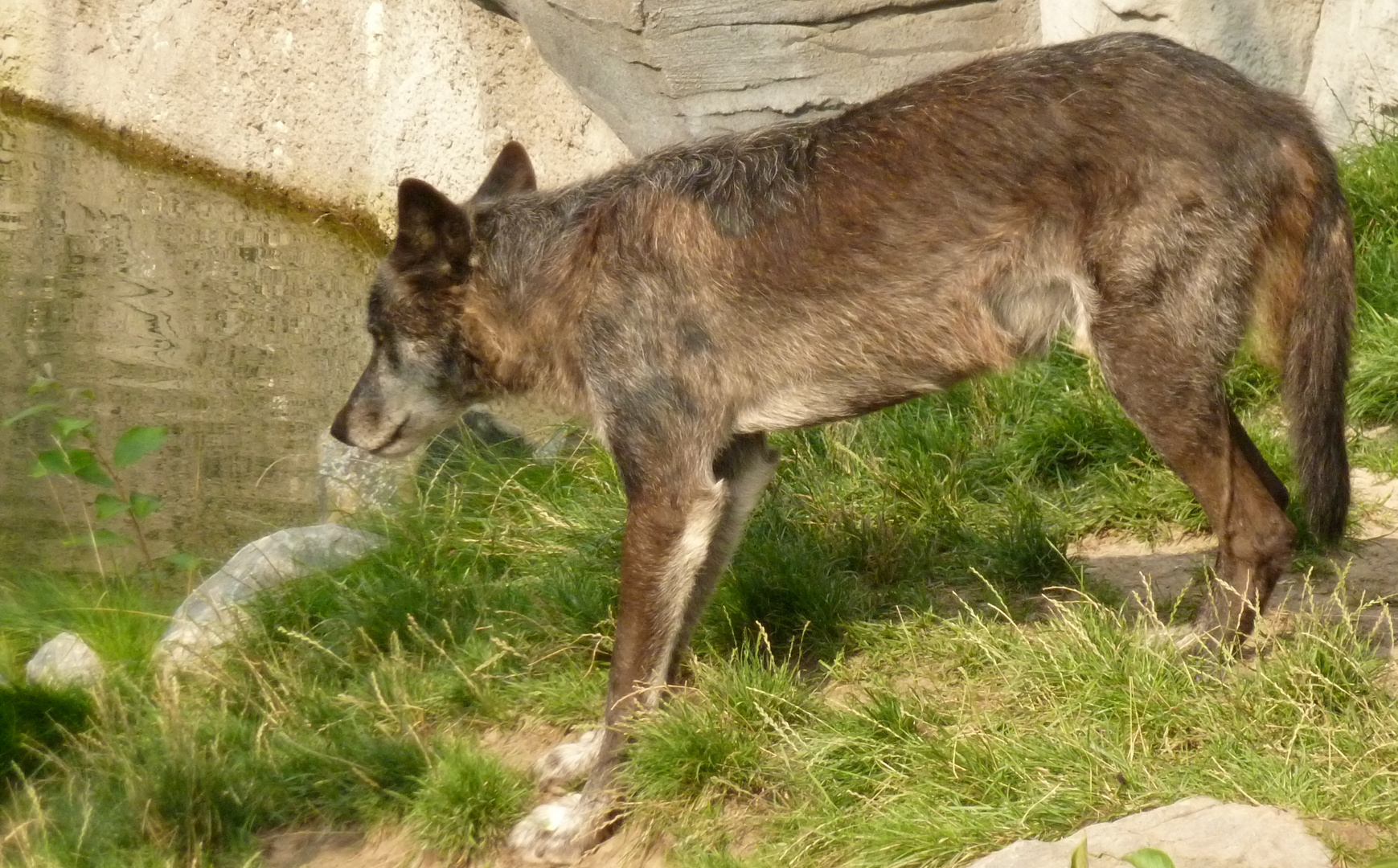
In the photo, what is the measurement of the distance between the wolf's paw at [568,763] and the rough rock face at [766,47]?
169 inches

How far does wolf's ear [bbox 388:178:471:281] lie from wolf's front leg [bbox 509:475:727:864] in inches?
39.7

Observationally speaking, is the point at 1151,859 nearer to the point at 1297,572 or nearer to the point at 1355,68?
the point at 1297,572

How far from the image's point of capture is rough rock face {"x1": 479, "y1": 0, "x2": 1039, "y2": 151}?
7711 millimetres

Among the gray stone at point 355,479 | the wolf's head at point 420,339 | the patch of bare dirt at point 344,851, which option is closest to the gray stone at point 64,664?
the patch of bare dirt at point 344,851

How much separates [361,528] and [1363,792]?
393cm

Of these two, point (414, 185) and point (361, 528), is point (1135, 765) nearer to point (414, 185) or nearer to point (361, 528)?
point (414, 185)

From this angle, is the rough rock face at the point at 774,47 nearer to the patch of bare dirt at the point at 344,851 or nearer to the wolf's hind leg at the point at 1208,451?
the wolf's hind leg at the point at 1208,451

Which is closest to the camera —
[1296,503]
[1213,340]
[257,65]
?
[1213,340]

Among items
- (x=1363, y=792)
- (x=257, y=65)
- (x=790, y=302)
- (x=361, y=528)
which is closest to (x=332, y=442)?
(x=361, y=528)

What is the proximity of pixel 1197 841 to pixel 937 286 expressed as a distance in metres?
1.71

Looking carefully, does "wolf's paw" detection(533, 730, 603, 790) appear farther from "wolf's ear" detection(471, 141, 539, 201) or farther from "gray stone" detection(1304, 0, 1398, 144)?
"gray stone" detection(1304, 0, 1398, 144)

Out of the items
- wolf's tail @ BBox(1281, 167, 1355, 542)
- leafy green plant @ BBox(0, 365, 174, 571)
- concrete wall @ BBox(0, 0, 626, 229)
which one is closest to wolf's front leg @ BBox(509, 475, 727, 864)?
wolf's tail @ BBox(1281, 167, 1355, 542)

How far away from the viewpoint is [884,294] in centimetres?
432

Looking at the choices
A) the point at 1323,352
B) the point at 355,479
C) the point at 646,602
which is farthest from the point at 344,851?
the point at 1323,352
